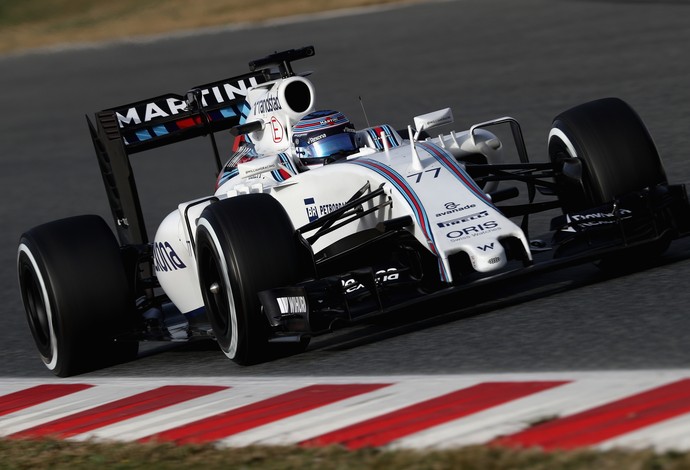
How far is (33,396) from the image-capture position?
22.3 ft

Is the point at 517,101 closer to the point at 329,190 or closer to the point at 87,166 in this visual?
the point at 87,166

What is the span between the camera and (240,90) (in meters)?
8.77

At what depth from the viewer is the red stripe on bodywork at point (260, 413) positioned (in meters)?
5.18

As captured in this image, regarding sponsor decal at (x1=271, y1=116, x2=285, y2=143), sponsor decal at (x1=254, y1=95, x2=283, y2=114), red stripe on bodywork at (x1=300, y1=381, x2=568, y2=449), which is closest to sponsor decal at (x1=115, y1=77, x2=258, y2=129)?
sponsor decal at (x1=254, y1=95, x2=283, y2=114)

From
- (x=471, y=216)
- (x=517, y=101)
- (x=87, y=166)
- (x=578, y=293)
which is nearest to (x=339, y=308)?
(x=471, y=216)

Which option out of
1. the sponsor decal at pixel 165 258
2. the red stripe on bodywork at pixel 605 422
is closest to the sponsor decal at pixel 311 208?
the sponsor decal at pixel 165 258

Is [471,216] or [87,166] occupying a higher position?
[87,166]

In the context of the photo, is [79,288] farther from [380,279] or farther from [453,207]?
[453,207]

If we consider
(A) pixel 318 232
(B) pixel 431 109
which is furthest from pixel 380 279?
(B) pixel 431 109

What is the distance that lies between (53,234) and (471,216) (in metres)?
2.35

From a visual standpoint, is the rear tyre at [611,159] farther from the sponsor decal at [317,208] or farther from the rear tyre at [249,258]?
the rear tyre at [249,258]

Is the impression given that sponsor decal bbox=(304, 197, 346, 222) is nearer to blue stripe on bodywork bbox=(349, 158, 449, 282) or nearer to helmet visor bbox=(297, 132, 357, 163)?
blue stripe on bodywork bbox=(349, 158, 449, 282)

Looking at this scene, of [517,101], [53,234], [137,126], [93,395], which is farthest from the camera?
[517,101]

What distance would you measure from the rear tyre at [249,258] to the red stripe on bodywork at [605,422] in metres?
2.08
